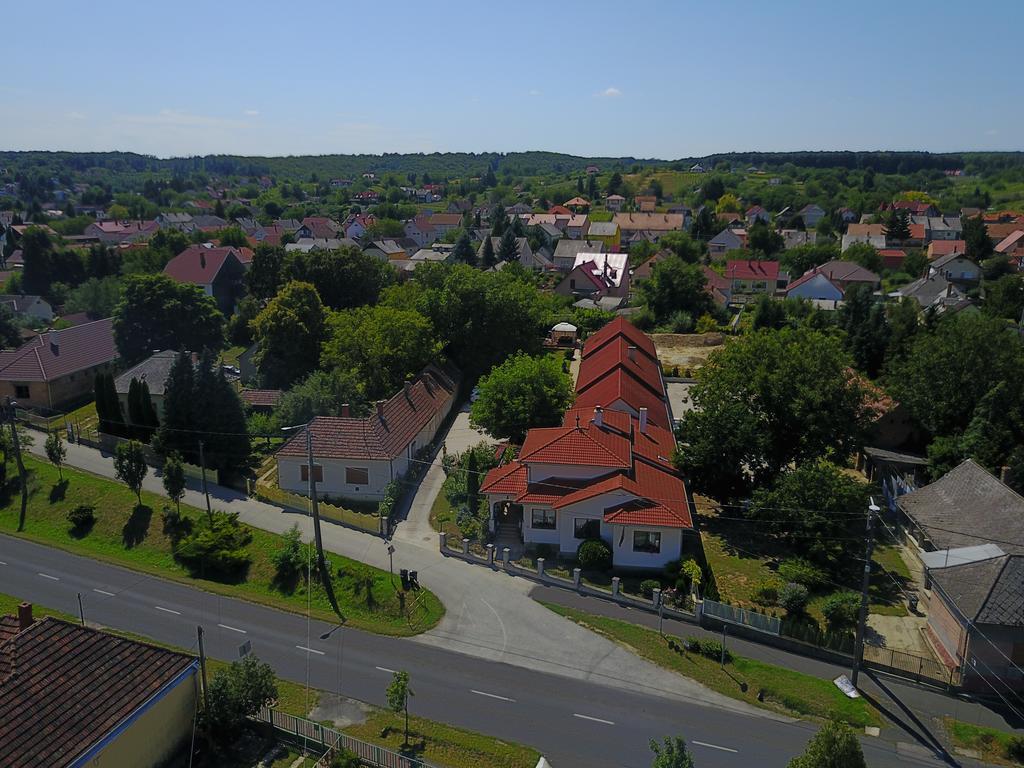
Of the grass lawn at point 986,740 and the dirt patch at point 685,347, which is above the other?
the dirt patch at point 685,347

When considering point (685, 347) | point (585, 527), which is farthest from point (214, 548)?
point (685, 347)

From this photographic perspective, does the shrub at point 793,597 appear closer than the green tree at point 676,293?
Yes

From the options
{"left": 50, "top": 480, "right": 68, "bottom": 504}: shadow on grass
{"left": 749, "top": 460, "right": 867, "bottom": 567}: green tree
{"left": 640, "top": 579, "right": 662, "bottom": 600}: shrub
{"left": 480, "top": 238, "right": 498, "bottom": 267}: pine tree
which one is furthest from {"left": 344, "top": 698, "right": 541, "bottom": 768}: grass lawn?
{"left": 480, "top": 238, "right": 498, "bottom": 267}: pine tree

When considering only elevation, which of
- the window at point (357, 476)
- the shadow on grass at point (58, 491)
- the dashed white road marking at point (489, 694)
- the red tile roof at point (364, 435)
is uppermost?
A: the red tile roof at point (364, 435)

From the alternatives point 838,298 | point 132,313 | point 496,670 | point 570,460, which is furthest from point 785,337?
point 838,298

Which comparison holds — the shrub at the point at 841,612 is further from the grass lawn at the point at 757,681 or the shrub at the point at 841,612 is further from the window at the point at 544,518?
the window at the point at 544,518

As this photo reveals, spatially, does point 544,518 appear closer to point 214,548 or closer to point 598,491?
point 598,491

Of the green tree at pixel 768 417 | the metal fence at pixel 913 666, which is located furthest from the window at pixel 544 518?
the metal fence at pixel 913 666
